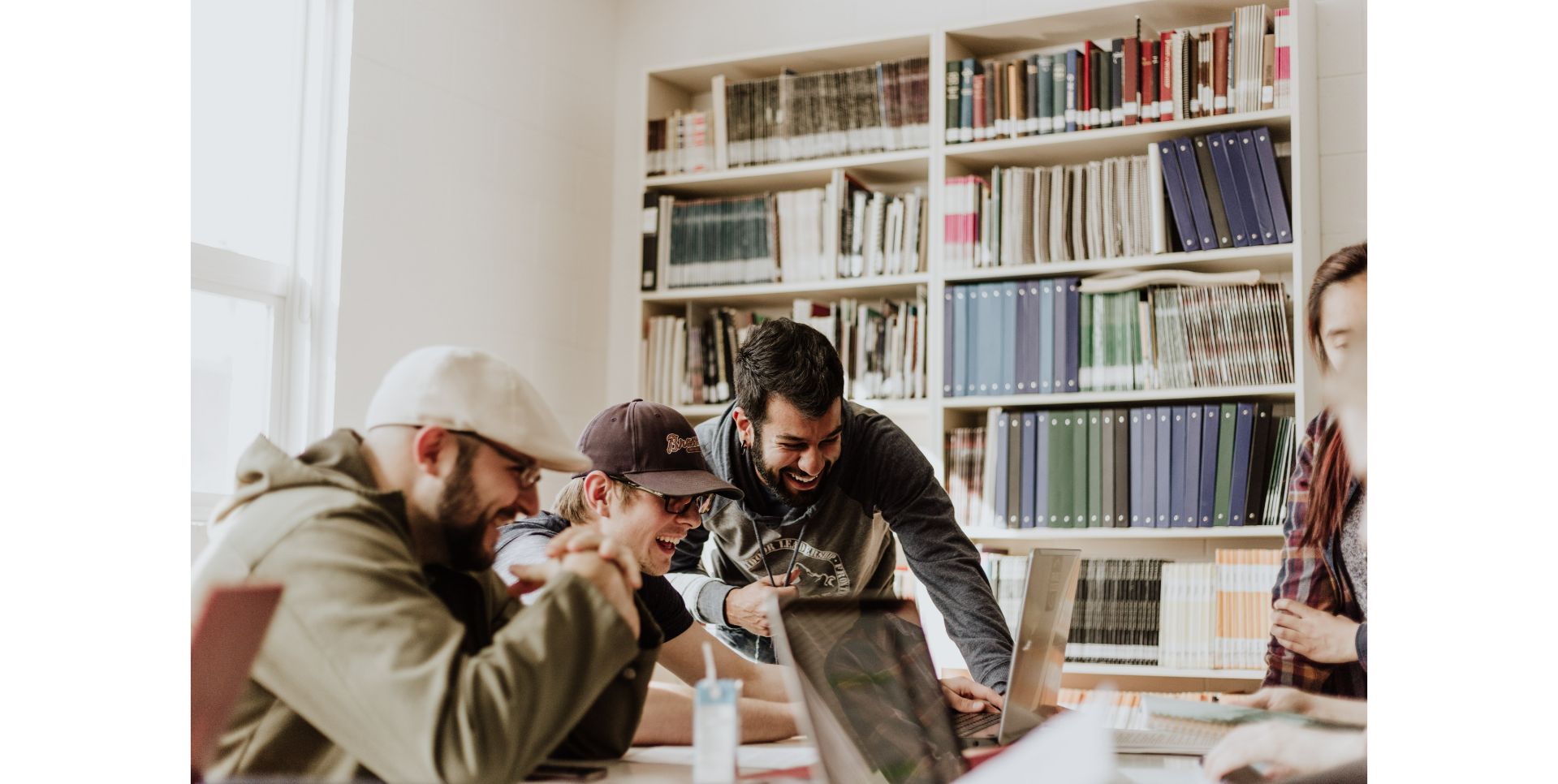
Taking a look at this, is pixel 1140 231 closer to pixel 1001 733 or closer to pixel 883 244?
pixel 883 244

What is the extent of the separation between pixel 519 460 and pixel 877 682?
19.0 inches

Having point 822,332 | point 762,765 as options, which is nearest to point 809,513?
point 762,765

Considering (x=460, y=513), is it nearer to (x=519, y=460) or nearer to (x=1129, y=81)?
(x=519, y=460)

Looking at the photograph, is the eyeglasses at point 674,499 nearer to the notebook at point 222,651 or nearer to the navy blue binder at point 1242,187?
the notebook at point 222,651

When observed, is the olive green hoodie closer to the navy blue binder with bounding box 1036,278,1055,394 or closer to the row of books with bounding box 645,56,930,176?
the navy blue binder with bounding box 1036,278,1055,394

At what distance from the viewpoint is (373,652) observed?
40.9 inches

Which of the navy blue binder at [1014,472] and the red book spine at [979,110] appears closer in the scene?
the navy blue binder at [1014,472]

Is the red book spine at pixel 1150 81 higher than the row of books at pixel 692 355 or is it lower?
higher

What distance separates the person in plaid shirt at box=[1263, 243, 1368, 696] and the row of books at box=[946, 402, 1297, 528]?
1.20 m

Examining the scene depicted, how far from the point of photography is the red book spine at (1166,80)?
3.08 meters

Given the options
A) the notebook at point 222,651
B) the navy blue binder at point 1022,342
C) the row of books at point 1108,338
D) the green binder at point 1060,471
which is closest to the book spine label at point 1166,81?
the row of books at point 1108,338

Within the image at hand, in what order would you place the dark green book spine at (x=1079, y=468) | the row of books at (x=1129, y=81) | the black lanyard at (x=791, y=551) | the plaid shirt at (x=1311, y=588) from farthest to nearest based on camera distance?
the dark green book spine at (x=1079, y=468), the row of books at (x=1129, y=81), the black lanyard at (x=791, y=551), the plaid shirt at (x=1311, y=588)

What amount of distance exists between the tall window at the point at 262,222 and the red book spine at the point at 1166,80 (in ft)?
6.23
